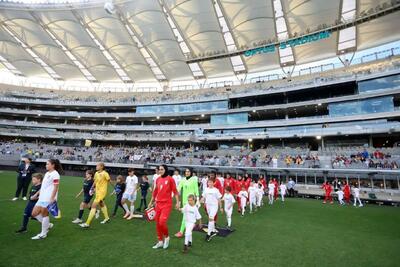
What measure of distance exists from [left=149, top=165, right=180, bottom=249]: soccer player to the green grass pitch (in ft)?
1.00

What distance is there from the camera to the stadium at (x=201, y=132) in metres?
6.46

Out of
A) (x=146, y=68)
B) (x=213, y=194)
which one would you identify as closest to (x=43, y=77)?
(x=146, y=68)

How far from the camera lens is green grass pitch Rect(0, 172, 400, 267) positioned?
5227 millimetres

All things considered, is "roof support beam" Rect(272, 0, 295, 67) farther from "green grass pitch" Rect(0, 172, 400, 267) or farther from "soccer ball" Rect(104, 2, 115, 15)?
"green grass pitch" Rect(0, 172, 400, 267)

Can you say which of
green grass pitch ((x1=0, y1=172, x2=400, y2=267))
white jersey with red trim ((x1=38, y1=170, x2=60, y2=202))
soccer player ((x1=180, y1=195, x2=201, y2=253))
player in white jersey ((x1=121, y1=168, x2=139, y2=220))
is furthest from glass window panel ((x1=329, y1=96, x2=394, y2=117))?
white jersey with red trim ((x1=38, y1=170, x2=60, y2=202))

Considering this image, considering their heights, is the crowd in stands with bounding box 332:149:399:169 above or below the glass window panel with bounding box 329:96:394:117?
below

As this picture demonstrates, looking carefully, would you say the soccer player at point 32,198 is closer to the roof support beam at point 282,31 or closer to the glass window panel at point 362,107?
the roof support beam at point 282,31

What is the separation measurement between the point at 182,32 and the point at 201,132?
15917 mm

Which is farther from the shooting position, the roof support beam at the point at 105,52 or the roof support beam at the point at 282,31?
the roof support beam at the point at 105,52

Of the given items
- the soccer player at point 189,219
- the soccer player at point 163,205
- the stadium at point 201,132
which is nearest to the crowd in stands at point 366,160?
the stadium at point 201,132

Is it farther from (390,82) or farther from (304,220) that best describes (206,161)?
(390,82)

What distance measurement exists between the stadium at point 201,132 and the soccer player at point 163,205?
0.04m

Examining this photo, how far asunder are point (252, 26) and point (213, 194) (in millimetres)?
33433

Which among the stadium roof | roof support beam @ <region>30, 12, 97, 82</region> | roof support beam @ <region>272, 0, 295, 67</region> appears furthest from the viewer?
roof support beam @ <region>30, 12, 97, 82</region>
